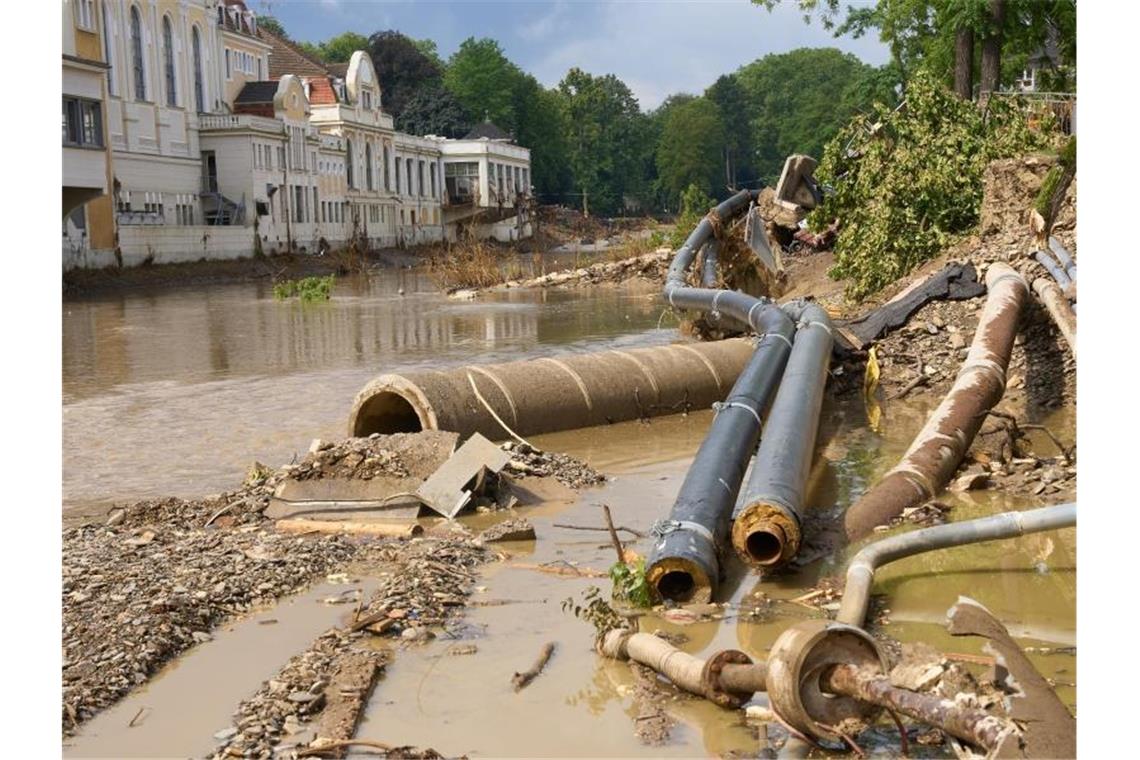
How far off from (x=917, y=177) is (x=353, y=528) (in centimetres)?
1442

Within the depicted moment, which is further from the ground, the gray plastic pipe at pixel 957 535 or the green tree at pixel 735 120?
the green tree at pixel 735 120

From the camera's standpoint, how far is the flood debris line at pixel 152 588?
6.73 m

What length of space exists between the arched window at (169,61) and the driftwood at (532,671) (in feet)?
185

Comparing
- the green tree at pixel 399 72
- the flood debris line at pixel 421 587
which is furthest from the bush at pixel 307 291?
the green tree at pixel 399 72

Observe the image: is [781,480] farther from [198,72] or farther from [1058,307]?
[198,72]

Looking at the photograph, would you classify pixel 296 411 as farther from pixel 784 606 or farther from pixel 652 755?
pixel 652 755

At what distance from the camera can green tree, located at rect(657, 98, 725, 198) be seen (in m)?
122

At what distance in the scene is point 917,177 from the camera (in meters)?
21.4

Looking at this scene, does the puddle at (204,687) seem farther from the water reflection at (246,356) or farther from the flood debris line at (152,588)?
the water reflection at (246,356)

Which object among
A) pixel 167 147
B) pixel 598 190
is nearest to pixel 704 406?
pixel 167 147

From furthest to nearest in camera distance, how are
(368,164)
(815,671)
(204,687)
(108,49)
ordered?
(368,164) → (108,49) → (204,687) → (815,671)

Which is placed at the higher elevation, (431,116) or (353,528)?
(431,116)

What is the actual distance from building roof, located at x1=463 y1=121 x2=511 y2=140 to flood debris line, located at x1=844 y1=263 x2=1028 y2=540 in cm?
8269


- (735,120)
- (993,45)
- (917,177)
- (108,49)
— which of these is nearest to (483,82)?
(735,120)
